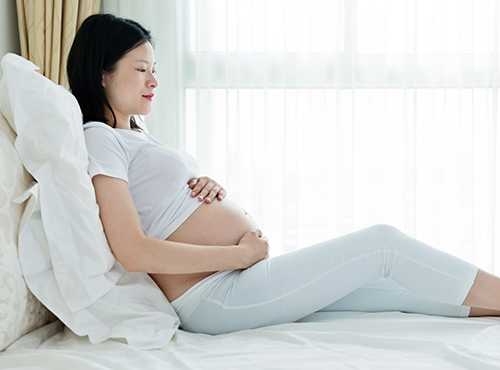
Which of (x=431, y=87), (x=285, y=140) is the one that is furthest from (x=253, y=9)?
(x=431, y=87)

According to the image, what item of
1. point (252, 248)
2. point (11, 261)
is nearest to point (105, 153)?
point (11, 261)

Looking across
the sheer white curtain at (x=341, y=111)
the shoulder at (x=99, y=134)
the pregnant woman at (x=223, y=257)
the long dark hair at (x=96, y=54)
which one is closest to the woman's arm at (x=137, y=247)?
the pregnant woman at (x=223, y=257)

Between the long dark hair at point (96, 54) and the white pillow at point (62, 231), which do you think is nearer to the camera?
the white pillow at point (62, 231)

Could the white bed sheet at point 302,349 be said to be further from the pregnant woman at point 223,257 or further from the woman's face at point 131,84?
the woman's face at point 131,84

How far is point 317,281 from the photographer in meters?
0.96

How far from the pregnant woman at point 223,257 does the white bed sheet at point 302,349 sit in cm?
6

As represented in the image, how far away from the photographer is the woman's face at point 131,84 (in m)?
1.20

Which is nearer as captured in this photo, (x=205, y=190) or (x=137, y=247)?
(x=137, y=247)

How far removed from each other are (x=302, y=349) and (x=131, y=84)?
906mm


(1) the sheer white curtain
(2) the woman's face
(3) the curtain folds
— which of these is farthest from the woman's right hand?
(3) the curtain folds

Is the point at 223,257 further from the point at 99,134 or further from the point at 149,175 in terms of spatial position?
the point at 99,134

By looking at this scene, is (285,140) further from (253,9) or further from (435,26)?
(435,26)

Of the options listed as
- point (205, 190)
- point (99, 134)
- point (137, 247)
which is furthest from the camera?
point (205, 190)

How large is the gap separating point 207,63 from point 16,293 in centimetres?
157
